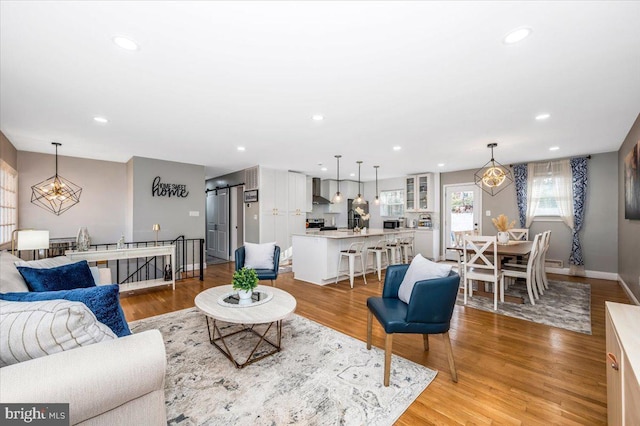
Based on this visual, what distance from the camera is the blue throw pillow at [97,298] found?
134cm

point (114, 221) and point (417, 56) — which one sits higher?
point (417, 56)

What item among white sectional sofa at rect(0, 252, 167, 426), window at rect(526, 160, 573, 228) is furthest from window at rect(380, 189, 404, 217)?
white sectional sofa at rect(0, 252, 167, 426)

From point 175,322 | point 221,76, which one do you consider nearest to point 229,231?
point 175,322

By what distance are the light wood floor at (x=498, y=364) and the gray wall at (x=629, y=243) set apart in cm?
43

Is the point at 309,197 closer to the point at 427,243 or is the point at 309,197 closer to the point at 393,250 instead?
the point at 393,250

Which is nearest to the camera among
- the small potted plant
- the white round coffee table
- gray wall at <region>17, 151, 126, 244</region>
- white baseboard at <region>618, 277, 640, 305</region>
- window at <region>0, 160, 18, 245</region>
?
the white round coffee table

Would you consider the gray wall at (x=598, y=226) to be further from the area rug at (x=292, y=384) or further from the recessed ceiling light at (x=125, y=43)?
the recessed ceiling light at (x=125, y=43)

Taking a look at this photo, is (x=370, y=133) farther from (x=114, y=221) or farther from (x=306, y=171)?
(x=114, y=221)

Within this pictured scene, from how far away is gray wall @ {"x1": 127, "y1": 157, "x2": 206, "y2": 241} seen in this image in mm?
5602

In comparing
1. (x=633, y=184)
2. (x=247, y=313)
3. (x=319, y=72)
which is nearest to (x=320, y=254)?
(x=247, y=313)

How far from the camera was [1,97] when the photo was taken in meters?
2.80

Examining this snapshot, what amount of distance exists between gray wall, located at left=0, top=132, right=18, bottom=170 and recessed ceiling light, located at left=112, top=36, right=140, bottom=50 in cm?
378

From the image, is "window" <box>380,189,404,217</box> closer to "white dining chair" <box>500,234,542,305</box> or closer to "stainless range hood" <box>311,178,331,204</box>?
"stainless range hood" <box>311,178,331,204</box>

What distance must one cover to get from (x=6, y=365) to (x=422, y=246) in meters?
7.90
